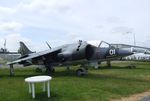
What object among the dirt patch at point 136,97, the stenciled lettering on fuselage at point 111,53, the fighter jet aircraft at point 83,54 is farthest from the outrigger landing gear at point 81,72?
the dirt patch at point 136,97

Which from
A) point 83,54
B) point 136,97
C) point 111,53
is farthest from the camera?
point 111,53

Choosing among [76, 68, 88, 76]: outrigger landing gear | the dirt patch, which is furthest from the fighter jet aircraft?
the dirt patch

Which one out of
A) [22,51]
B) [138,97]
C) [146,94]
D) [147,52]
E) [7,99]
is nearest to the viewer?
[7,99]

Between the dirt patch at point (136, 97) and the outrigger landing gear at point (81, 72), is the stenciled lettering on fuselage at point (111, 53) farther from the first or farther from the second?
the dirt patch at point (136, 97)

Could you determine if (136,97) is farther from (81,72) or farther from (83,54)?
(81,72)

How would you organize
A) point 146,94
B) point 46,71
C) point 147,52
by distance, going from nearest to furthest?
point 146,94 → point 46,71 → point 147,52

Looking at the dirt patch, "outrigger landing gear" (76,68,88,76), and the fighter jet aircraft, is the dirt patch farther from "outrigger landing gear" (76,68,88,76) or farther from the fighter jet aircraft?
"outrigger landing gear" (76,68,88,76)

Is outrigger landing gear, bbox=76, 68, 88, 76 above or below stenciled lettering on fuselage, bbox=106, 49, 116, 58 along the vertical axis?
below

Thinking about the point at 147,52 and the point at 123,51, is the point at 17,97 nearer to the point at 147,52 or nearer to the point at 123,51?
the point at 123,51

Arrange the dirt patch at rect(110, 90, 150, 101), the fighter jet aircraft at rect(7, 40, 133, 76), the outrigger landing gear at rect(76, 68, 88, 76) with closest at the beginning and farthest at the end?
the dirt patch at rect(110, 90, 150, 101)
the fighter jet aircraft at rect(7, 40, 133, 76)
the outrigger landing gear at rect(76, 68, 88, 76)

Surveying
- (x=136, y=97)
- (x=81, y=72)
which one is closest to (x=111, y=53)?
(x=81, y=72)

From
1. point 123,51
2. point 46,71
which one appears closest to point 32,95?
point 123,51

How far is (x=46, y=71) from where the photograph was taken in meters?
25.6

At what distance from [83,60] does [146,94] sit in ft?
26.8
